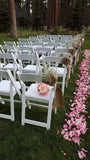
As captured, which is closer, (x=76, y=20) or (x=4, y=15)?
(x=4, y=15)

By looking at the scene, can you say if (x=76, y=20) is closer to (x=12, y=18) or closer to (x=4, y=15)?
(x=4, y=15)

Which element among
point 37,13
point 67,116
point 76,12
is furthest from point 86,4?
point 67,116

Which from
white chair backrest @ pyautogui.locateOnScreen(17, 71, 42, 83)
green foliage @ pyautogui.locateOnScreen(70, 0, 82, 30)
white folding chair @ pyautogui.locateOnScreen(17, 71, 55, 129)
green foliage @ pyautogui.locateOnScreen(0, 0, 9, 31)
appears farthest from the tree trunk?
green foliage @ pyautogui.locateOnScreen(70, 0, 82, 30)

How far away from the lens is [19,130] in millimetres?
2316

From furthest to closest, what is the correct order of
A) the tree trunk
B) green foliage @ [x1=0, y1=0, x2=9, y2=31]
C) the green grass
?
green foliage @ [x1=0, y1=0, x2=9, y2=31] < the tree trunk < the green grass

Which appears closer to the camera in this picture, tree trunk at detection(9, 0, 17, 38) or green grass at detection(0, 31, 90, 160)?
green grass at detection(0, 31, 90, 160)

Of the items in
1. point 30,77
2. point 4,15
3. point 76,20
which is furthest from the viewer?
point 76,20

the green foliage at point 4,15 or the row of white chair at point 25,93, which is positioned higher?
the green foliage at point 4,15

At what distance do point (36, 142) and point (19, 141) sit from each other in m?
0.26

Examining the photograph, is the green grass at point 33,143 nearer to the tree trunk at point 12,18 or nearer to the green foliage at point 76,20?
the tree trunk at point 12,18

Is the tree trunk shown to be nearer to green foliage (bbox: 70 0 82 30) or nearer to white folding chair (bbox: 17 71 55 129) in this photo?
white folding chair (bbox: 17 71 55 129)

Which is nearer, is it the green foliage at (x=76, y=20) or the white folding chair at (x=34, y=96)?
the white folding chair at (x=34, y=96)

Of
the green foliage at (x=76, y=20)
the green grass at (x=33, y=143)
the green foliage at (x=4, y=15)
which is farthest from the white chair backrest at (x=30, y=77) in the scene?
the green foliage at (x=76, y=20)

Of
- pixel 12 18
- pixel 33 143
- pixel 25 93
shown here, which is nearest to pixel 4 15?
pixel 12 18
